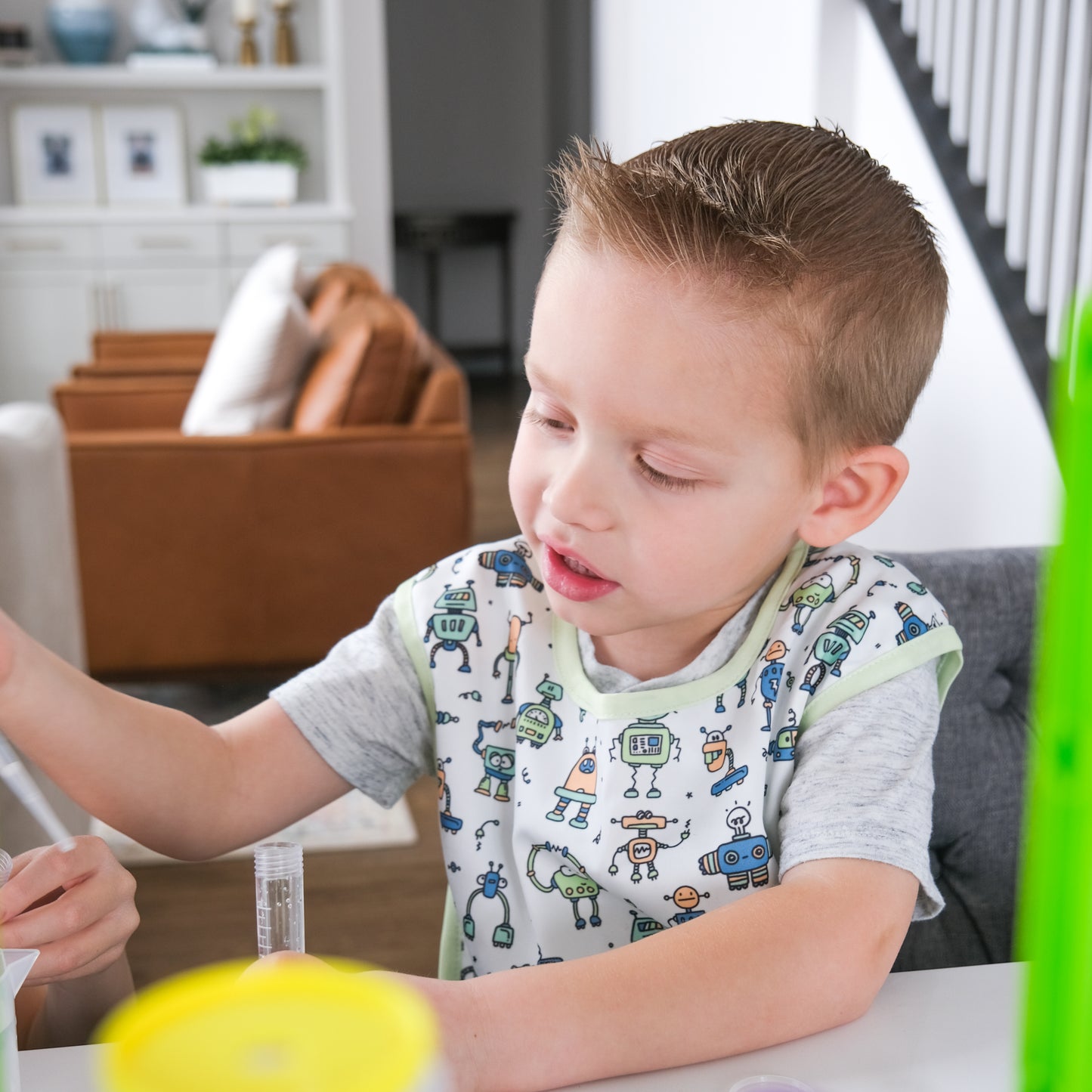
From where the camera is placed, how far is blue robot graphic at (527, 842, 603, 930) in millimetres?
753

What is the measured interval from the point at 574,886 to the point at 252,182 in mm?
5056

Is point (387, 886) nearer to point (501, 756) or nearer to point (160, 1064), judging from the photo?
point (501, 756)

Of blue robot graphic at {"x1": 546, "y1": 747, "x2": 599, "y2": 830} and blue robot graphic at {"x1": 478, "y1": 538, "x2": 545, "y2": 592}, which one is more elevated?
blue robot graphic at {"x1": 478, "y1": 538, "x2": 545, "y2": 592}

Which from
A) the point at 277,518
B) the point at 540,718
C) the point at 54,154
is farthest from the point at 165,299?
the point at 540,718

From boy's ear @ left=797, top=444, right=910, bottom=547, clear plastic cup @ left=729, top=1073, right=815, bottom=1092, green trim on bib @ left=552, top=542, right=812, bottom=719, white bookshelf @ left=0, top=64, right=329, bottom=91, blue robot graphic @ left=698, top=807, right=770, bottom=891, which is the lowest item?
blue robot graphic @ left=698, top=807, right=770, bottom=891

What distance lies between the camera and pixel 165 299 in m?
5.29

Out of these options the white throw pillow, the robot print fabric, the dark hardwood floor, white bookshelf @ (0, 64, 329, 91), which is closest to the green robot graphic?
the robot print fabric

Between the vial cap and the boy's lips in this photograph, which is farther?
the boy's lips

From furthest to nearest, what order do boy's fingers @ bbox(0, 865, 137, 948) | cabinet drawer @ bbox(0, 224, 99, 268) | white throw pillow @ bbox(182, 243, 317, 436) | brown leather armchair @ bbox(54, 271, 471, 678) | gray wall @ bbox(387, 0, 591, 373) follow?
gray wall @ bbox(387, 0, 591, 373) < cabinet drawer @ bbox(0, 224, 99, 268) < white throw pillow @ bbox(182, 243, 317, 436) < brown leather armchair @ bbox(54, 271, 471, 678) < boy's fingers @ bbox(0, 865, 137, 948)

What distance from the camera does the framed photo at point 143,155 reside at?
5.45 m

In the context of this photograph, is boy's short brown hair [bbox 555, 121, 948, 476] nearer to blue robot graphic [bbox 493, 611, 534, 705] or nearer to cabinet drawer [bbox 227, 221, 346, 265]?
blue robot graphic [bbox 493, 611, 534, 705]

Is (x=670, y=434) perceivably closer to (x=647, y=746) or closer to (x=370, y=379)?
(x=647, y=746)

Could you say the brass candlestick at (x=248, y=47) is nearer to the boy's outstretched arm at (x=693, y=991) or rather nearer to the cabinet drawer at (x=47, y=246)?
the cabinet drawer at (x=47, y=246)

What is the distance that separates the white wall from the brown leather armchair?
3.21 feet
